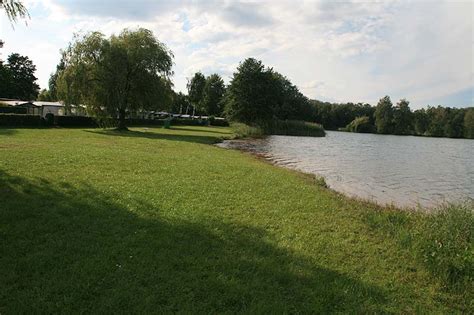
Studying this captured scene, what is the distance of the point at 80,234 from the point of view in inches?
248

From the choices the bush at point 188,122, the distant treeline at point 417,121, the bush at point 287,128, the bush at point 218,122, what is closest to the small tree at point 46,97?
the bush at point 188,122

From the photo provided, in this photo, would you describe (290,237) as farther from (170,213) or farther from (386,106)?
(386,106)

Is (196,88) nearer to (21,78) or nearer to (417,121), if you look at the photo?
(21,78)

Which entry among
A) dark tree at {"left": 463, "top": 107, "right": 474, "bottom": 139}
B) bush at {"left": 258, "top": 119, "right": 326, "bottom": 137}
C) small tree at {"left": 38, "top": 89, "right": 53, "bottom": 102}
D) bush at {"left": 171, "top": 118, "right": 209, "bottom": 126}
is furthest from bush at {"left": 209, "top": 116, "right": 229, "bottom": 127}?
dark tree at {"left": 463, "top": 107, "right": 474, "bottom": 139}

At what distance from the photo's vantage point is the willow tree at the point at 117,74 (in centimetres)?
3272

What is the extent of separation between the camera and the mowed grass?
4.62 meters

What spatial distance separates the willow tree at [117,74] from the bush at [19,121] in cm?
345

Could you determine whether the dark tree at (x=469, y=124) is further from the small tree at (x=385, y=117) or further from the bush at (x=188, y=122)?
the bush at (x=188, y=122)

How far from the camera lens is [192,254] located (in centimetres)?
590

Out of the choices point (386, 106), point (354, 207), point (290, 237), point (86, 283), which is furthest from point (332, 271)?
point (386, 106)

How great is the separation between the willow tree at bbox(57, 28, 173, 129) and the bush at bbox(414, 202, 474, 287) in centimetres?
3015

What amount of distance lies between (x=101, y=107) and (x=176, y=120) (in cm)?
3578

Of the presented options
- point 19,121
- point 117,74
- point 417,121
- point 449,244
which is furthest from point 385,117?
point 449,244

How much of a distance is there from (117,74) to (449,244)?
31503 mm
